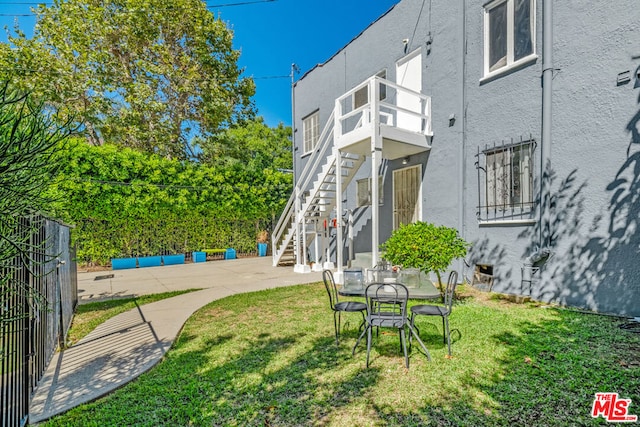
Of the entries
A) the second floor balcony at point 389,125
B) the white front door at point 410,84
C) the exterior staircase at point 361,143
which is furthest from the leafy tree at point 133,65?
the white front door at point 410,84

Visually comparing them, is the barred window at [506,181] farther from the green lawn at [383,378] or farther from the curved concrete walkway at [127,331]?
the curved concrete walkway at [127,331]

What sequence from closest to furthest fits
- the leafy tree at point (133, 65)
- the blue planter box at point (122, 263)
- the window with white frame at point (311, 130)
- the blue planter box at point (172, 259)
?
1. the blue planter box at point (122, 263)
2. the window with white frame at point (311, 130)
3. the blue planter box at point (172, 259)
4. the leafy tree at point (133, 65)

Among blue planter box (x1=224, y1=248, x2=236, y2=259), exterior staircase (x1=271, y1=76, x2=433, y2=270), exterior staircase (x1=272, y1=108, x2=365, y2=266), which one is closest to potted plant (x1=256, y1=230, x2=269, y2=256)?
blue planter box (x1=224, y1=248, x2=236, y2=259)

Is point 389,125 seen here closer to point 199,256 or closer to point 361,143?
point 361,143

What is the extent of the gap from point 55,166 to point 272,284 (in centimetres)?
733

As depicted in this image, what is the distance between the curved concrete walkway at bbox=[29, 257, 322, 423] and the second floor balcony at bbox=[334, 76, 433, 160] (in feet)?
13.6

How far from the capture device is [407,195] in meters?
9.50

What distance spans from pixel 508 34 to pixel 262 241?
13.1 m

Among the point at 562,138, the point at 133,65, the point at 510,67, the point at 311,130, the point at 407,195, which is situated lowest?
the point at 407,195

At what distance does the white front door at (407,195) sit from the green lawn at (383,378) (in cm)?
428

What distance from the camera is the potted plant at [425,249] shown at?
586cm

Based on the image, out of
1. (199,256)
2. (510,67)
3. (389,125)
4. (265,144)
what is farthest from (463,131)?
(265,144)

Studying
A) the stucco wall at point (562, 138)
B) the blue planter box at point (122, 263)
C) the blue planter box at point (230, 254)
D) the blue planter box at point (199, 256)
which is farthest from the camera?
the blue planter box at point (230, 254)

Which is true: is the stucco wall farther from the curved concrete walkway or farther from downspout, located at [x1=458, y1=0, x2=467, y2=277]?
the curved concrete walkway
